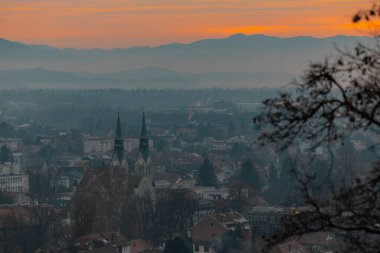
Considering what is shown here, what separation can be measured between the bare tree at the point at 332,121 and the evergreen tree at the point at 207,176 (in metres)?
69.8

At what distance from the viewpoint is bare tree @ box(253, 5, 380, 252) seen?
6113 mm

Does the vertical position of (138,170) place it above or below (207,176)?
above

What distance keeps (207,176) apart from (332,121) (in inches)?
2792

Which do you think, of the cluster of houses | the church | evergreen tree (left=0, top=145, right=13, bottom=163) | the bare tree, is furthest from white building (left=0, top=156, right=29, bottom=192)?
the bare tree

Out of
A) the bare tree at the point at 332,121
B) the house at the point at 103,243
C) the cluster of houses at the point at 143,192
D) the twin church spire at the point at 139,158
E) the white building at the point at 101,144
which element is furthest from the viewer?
the white building at the point at 101,144

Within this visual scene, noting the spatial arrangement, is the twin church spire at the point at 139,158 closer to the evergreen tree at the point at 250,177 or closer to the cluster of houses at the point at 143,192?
the cluster of houses at the point at 143,192

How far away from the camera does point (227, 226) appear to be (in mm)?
48625

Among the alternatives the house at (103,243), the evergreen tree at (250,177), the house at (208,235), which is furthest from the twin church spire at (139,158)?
the house at (103,243)

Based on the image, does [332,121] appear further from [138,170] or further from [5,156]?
[5,156]

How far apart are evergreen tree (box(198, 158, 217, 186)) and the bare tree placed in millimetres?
69813

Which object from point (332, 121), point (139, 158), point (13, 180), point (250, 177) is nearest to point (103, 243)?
point (139, 158)

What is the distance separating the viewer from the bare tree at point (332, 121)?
6.11m

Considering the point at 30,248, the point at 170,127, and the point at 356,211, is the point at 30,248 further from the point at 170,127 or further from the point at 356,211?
the point at 170,127

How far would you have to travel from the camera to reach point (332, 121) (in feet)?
20.3
